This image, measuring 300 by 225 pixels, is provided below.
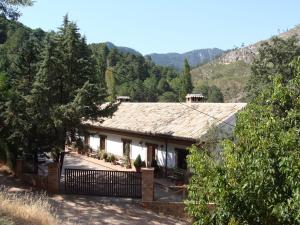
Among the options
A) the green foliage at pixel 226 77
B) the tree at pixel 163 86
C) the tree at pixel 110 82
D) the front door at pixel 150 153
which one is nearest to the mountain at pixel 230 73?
the green foliage at pixel 226 77

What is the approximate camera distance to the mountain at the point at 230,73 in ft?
399

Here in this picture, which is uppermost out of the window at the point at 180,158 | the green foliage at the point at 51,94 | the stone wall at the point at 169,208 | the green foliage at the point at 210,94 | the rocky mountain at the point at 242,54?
the rocky mountain at the point at 242,54

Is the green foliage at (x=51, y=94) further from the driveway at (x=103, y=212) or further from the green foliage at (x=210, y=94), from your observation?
the green foliage at (x=210, y=94)

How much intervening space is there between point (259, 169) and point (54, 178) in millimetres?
13470

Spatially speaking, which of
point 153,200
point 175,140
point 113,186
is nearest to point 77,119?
point 113,186

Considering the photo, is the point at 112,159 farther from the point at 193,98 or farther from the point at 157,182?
the point at 193,98

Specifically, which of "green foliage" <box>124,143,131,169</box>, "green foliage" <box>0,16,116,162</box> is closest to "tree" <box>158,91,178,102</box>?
"green foliage" <box>124,143,131,169</box>

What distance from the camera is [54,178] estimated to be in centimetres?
1881

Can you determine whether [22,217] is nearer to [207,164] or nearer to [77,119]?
[207,164]

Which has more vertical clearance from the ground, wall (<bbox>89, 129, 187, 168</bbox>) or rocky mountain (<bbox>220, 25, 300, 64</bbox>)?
rocky mountain (<bbox>220, 25, 300, 64</bbox>)

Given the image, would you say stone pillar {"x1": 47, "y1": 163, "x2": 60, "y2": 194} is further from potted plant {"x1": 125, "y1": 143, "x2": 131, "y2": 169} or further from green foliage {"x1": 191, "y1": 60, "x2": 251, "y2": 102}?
green foliage {"x1": 191, "y1": 60, "x2": 251, "y2": 102}

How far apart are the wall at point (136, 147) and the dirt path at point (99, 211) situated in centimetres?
455

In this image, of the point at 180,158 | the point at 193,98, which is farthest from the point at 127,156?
the point at 193,98

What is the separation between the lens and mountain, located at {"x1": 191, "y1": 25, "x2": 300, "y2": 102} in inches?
4791
